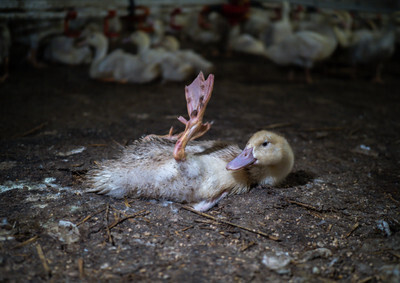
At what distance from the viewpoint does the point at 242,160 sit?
2529 mm

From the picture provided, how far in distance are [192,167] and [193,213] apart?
0.30m

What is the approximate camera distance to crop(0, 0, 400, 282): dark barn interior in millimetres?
2010

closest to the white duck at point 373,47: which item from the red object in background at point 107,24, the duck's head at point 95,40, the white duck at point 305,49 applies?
the white duck at point 305,49

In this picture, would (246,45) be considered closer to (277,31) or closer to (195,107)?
(277,31)

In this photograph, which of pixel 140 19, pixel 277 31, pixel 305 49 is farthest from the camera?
pixel 277 31

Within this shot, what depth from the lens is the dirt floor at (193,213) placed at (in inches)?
76.7

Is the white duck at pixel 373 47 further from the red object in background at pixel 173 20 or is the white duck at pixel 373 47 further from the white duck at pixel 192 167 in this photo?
the white duck at pixel 192 167

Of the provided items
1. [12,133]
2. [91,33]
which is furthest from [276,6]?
[12,133]

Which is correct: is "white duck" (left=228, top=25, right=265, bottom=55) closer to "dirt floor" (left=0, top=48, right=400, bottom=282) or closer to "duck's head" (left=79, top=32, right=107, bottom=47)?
"duck's head" (left=79, top=32, right=107, bottom=47)

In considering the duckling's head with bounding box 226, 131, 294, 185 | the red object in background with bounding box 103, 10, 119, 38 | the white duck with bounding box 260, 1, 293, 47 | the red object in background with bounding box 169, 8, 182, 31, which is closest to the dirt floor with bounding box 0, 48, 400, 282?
the duckling's head with bounding box 226, 131, 294, 185

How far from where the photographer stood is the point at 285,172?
2.75 metres

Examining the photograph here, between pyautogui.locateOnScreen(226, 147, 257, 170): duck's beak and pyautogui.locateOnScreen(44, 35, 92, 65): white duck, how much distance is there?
216 inches

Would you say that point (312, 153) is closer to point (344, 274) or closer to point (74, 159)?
point (344, 274)

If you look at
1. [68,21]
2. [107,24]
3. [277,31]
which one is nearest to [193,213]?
[68,21]
